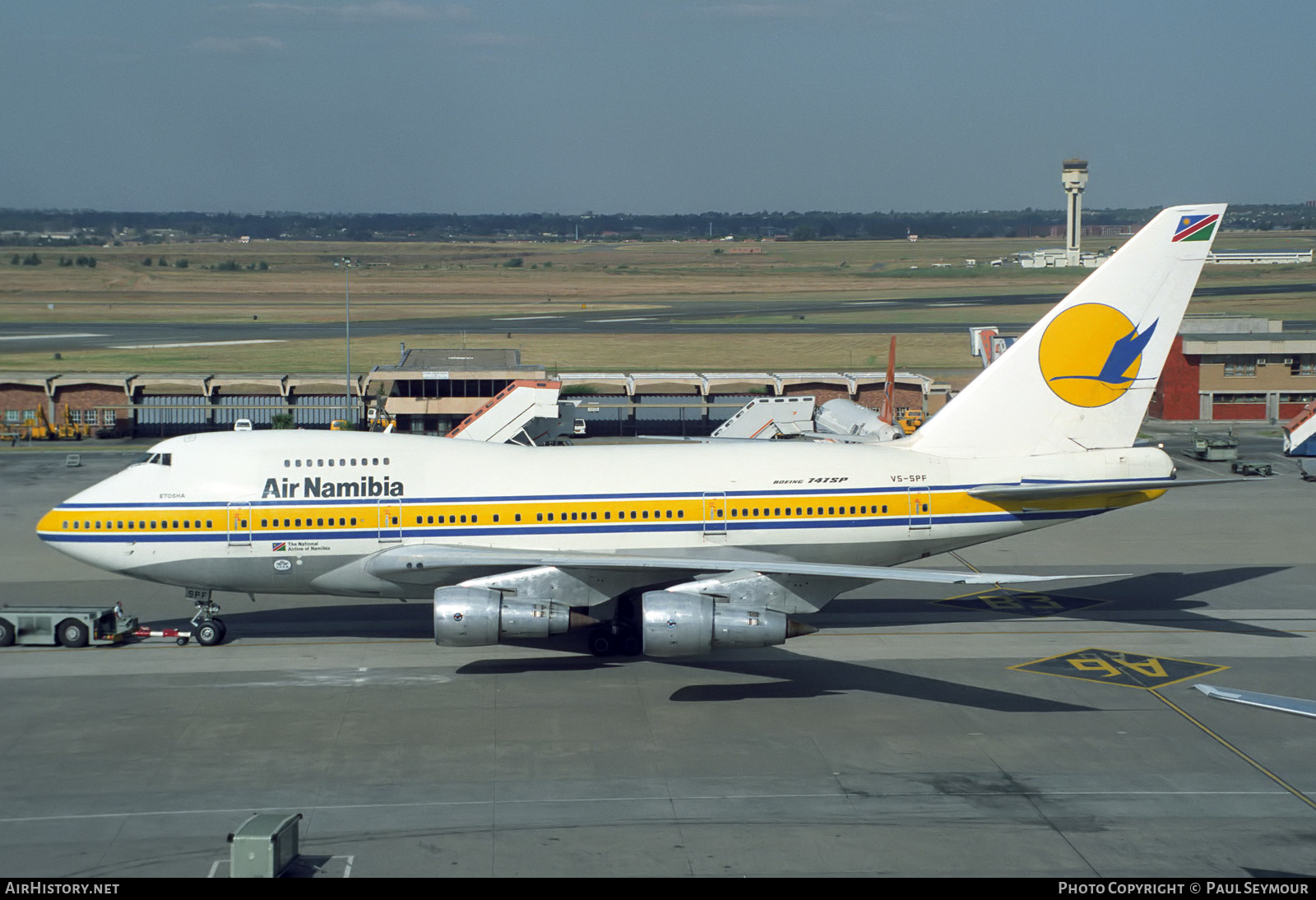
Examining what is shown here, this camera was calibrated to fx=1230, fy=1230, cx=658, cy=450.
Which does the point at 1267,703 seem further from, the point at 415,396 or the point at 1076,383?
the point at 415,396

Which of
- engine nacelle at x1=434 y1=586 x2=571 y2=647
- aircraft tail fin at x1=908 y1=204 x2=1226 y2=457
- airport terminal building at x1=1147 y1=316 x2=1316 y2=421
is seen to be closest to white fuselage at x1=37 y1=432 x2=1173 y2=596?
aircraft tail fin at x1=908 y1=204 x2=1226 y2=457

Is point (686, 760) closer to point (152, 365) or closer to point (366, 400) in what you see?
point (366, 400)

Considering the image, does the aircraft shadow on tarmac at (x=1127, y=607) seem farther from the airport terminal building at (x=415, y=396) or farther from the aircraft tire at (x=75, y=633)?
the airport terminal building at (x=415, y=396)

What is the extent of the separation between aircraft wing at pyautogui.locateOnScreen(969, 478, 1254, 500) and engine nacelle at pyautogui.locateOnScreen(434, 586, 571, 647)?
1135 cm

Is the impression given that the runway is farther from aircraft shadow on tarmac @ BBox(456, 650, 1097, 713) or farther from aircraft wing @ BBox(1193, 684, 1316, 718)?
aircraft wing @ BBox(1193, 684, 1316, 718)

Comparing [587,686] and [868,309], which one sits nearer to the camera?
[587,686]

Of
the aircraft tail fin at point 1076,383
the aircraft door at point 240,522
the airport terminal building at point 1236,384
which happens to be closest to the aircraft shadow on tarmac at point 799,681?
the aircraft door at point 240,522

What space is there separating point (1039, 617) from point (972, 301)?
12557cm

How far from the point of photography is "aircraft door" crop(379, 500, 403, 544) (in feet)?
99.2

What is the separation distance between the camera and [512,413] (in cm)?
6406

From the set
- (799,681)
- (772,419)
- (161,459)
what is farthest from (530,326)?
(799,681)

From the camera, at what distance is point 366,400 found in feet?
245

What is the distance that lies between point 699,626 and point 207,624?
1329cm

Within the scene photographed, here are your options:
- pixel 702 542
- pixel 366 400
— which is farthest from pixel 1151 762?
pixel 366 400
